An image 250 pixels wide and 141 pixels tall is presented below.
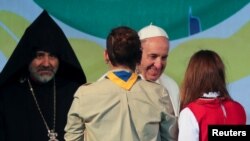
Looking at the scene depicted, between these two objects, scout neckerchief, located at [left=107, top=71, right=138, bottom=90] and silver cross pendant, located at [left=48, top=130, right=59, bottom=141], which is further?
silver cross pendant, located at [left=48, top=130, right=59, bottom=141]

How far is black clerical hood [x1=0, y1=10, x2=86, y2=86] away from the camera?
135 inches

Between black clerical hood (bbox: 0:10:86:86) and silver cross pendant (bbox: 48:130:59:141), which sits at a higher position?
black clerical hood (bbox: 0:10:86:86)

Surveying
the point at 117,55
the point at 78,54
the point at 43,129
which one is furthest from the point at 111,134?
the point at 78,54

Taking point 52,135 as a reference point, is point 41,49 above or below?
above

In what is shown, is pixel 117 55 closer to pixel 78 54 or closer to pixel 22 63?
pixel 22 63

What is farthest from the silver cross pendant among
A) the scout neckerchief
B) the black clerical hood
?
the scout neckerchief

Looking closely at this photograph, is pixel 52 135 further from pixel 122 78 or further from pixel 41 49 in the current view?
pixel 122 78

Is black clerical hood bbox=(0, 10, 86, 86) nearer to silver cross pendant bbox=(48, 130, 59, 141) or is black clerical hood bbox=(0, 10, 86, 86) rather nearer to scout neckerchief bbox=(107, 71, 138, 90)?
silver cross pendant bbox=(48, 130, 59, 141)

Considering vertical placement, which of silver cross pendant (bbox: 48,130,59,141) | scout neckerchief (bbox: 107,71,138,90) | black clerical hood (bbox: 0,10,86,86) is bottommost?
silver cross pendant (bbox: 48,130,59,141)

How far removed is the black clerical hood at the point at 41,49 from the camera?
344cm

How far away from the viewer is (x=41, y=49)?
136 inches

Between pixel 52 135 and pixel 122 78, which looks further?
pixel 52 135

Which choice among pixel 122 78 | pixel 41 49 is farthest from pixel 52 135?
pixel 122 78

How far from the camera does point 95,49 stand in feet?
13.4
